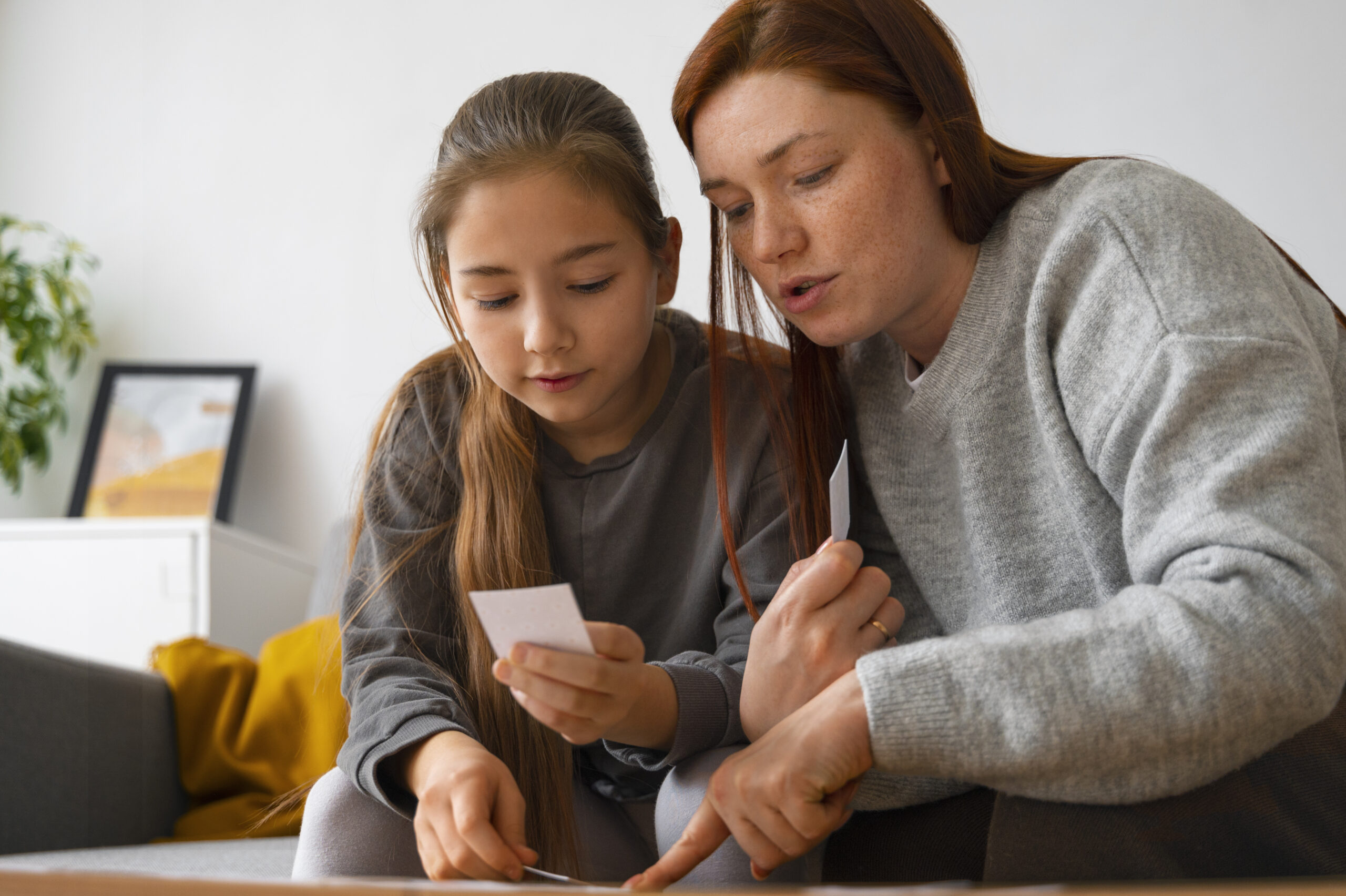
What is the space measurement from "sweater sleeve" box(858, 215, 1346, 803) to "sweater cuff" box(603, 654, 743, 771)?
0.70ft

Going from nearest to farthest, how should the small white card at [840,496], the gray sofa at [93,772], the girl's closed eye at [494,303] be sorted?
the small white card at [840,496], the girl's closed eye at [494,303], the gray sofa at [93,772]

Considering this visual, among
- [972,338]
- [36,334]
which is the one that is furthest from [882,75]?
[36,334]

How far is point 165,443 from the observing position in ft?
7.90

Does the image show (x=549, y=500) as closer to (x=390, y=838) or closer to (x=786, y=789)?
(x=390, y=838)

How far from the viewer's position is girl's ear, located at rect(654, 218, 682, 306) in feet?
3.23

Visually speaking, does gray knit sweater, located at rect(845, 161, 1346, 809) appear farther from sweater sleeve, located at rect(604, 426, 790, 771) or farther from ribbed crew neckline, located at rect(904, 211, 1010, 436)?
sweater sleeve, located at rect(604, 426, 790, 771)

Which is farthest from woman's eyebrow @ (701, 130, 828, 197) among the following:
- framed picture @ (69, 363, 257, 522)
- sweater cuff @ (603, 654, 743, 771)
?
framed picture @ (69, 363, 257, 522)

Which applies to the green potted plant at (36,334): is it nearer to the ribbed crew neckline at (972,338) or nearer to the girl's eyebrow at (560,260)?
the girl's eyebrow at (560,260)

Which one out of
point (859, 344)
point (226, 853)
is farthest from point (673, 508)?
point (226, 853)

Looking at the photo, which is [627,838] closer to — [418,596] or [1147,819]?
[418,596]

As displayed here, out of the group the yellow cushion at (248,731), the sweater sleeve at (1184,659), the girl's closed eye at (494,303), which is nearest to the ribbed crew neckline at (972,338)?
the sweater sleeve at (1184,659)

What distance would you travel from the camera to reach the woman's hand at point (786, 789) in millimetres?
604

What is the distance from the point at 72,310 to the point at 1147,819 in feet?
8.50

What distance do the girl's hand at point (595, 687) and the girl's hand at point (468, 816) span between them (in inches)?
2.4
